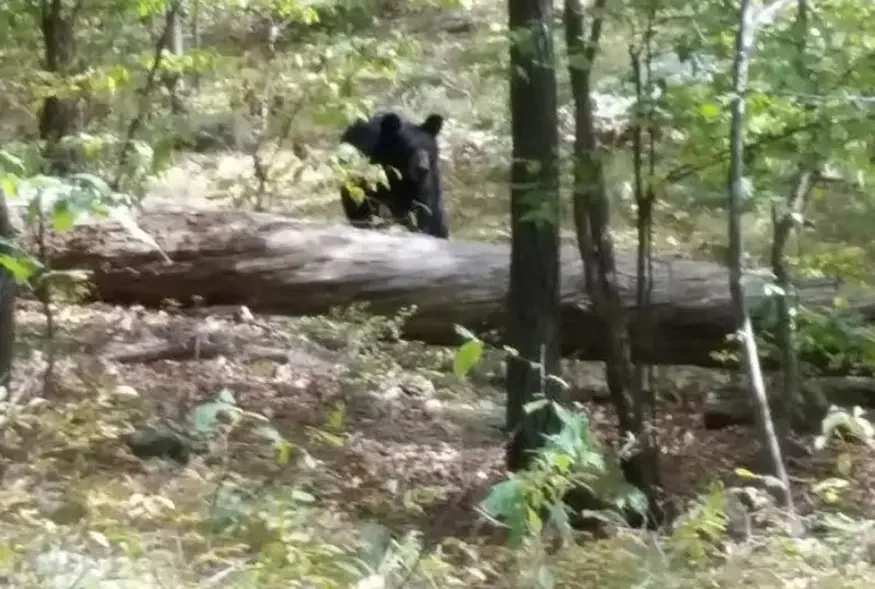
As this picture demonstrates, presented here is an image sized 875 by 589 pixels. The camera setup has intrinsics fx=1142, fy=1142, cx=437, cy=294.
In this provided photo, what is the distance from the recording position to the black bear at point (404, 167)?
863 centimetres

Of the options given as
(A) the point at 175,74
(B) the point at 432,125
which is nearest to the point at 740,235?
(A) the point at 175,74

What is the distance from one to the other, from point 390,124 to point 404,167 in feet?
1.13

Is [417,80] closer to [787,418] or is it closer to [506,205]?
[506,205]

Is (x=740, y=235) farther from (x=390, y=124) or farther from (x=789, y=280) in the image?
(x=390, y=124)

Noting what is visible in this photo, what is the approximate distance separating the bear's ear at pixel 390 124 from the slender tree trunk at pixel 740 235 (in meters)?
4.97

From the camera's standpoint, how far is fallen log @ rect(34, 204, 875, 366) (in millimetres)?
6031

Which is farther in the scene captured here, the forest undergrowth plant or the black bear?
the black bear

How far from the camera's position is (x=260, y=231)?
6.21 meters

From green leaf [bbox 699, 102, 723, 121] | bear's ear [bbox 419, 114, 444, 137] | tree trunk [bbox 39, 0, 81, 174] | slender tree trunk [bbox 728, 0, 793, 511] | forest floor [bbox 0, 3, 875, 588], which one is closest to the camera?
forest floor [bbox 0, 3, 875, 588]

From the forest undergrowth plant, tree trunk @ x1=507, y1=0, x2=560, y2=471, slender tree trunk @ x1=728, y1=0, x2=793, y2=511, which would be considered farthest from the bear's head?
slender tree trunk @ x1=728, y1=0, x2=793, y2=511

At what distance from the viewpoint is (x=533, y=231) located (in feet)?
14.1

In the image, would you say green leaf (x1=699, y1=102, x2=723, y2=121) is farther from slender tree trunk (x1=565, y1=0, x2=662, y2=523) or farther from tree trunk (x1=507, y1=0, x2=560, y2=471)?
tree trunk (x1=507, y1=0, x2=560, y2=471)

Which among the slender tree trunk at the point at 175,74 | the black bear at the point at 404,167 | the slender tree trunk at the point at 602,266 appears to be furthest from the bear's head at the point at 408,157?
the slender tree trunk at the point at 602,266

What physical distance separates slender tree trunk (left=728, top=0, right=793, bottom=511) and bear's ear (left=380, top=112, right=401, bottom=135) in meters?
4.97
